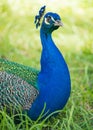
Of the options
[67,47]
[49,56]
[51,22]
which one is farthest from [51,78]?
[67,47]

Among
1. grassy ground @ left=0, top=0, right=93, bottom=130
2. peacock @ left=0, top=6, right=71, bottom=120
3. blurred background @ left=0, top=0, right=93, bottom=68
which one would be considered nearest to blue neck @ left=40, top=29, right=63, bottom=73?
peacock @ left=0, top=6, right=71, bottom=120

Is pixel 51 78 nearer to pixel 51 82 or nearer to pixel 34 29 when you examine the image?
pixel 51 82

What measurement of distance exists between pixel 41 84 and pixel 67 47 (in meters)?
2.25

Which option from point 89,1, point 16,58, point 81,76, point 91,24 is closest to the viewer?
point 81,76

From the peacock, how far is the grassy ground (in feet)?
0.35

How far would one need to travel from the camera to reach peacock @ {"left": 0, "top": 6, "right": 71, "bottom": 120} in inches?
147

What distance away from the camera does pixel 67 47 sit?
237 inches

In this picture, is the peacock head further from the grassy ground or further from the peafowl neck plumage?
the grassy ground

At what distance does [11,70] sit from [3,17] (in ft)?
8.50

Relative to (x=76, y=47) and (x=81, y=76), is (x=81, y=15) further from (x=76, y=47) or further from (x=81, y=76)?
(x=81, y=76)

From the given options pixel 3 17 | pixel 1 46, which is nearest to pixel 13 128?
pixel 1 46

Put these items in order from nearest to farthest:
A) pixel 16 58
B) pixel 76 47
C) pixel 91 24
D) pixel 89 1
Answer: pixel 16 58 < pixel 76 47 < pixel 91 24 < pixel 89 1

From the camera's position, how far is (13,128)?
3.53m

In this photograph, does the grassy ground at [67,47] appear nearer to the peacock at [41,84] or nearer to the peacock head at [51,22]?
the peacock at [41,84]
